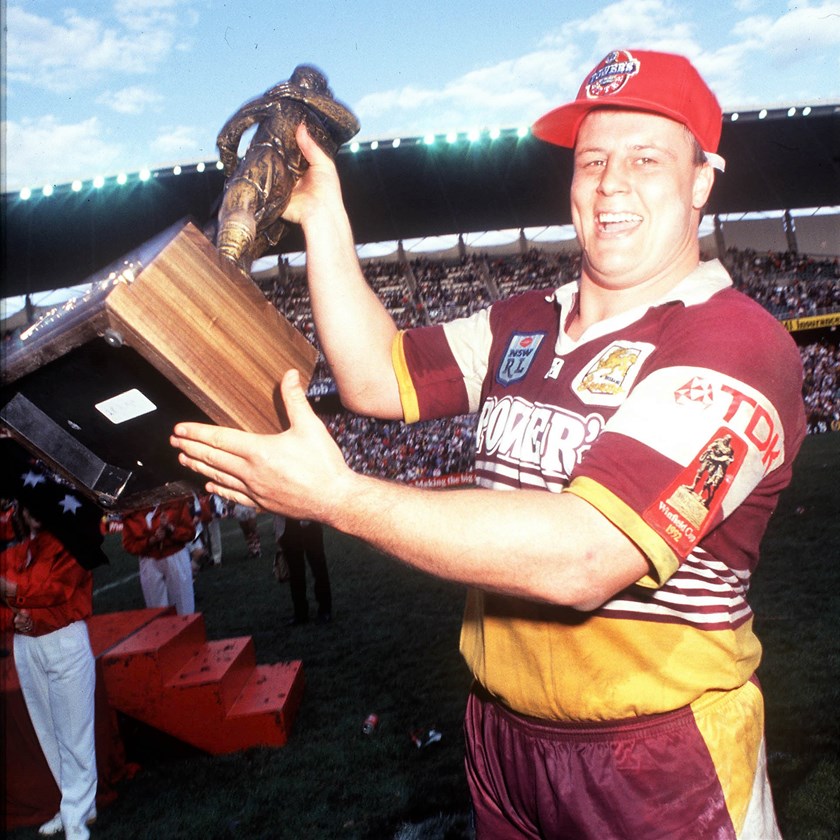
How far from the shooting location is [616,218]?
162 cm

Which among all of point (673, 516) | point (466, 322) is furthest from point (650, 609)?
point (466, 322)

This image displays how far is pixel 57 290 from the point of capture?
26828mm

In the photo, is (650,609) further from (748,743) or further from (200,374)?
(200,374)

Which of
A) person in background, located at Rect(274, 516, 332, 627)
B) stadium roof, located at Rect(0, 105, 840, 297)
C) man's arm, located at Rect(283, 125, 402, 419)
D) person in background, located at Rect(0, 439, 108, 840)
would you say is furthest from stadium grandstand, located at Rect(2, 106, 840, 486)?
man's arm, located at Rect(283, 125, 402, 419)

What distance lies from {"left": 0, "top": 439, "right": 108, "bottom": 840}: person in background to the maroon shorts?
11.7ft

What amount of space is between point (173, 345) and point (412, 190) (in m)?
24.7

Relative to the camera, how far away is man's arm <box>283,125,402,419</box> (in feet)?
5.82

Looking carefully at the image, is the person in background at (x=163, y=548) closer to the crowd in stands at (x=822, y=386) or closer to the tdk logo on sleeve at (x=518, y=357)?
the tdk logo on sleeve at (x=518, y=357)

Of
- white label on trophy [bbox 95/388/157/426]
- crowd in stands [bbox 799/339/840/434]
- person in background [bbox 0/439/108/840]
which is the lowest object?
crowd in stands [bbox 799/339/840/434]

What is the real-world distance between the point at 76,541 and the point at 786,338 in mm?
4211

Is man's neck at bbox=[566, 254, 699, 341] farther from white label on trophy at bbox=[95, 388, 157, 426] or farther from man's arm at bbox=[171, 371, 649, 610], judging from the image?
white label on trophy at bbox=[95, 388, 157, 426]

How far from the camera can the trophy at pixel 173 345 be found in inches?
45.6

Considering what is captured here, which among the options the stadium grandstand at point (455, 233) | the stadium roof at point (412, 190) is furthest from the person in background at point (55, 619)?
the stadium roof at point (412, 190)

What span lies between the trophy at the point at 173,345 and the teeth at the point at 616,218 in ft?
2.21
